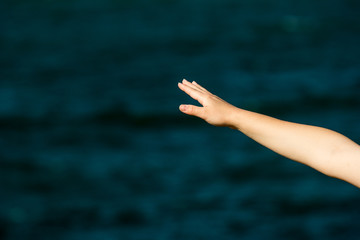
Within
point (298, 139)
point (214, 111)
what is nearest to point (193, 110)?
point (214, 111)

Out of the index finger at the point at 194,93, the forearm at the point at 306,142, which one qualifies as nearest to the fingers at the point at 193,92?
the index finger at the point at 194,93

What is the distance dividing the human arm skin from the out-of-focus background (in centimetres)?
621

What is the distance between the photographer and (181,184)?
1023cm

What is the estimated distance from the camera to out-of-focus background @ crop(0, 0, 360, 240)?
30.2ft

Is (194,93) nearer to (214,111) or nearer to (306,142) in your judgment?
(214,111)

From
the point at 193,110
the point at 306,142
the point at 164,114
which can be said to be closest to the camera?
the point at 306,142

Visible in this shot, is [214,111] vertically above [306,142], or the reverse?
[214,111]

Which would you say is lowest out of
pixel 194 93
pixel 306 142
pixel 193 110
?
pixel 306 142

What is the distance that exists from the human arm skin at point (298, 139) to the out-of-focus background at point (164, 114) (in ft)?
20.4

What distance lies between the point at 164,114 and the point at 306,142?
35.9ft

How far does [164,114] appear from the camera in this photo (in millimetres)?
13172

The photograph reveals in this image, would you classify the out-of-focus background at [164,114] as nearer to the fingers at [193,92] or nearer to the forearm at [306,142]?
the fingers at [193,92]

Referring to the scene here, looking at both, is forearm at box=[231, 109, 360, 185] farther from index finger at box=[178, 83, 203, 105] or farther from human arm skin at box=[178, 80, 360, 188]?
index finger at box=[178, 83, 203, 105]

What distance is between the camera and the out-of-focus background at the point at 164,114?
363 inches
